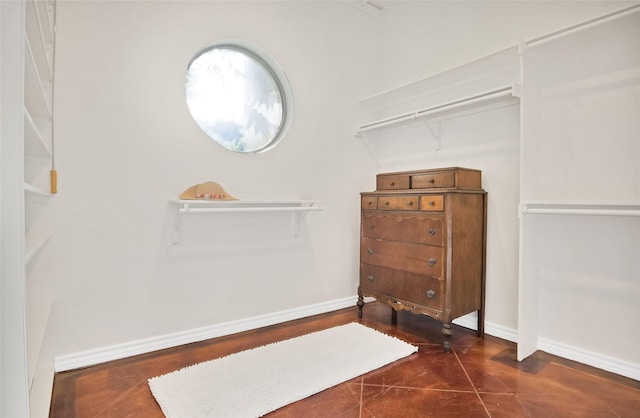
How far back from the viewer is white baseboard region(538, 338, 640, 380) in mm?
1911

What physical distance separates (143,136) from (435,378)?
2.21 meters

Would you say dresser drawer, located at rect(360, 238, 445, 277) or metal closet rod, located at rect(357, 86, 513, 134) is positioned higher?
metal closet rod, located at rect(357, 86, 513, 134)

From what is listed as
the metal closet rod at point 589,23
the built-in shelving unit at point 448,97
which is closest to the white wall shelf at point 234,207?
the built-in shelving unit at point 448,97

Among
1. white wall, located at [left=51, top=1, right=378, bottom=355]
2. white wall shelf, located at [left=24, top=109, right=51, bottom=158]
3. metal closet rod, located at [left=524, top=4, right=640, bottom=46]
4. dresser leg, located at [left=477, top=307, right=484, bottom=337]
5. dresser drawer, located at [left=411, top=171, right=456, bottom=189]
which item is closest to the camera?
white wall shelf, located at [left=24, top=109, right=51, bottom=158]

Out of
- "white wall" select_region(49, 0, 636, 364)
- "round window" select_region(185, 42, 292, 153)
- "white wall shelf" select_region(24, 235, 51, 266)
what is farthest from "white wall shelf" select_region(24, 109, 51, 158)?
"round window" select_region(185, 42, 292, 153)

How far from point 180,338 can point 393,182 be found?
191cm

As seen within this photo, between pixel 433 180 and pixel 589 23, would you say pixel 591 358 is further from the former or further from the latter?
pixel 589 23

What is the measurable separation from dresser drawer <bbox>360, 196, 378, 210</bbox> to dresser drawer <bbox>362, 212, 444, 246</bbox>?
2.2 inches

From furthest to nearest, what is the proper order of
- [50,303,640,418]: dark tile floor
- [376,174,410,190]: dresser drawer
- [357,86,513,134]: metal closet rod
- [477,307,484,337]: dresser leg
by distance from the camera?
1. [376,174,410,190]: dresser drawer
2. [477,307,484,337]: dresser leg
3. [357,86,513,134]: metal closet rod
4. [50,303,640,418]: dark tile floor

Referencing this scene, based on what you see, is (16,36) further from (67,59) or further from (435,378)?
(435,378)

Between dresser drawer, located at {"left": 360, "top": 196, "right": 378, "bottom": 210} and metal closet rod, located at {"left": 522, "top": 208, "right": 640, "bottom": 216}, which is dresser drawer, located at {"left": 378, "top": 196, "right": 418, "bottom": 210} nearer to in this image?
dresser drawer, located at {"left": 360, "top": 196, "right": 378, "bottom": 210}

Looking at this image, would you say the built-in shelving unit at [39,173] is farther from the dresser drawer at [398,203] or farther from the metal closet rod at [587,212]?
the metal closet rod at [587,212]

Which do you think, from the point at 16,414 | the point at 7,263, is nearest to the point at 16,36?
the point at 7,263

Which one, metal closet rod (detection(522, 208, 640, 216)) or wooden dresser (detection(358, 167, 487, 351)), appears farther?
wooden dresser (detection(358, 167, 487, 351))
